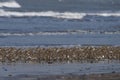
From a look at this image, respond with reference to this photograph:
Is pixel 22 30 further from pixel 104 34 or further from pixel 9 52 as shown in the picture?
pixel 9 52

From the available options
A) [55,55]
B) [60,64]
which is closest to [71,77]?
[60,64]

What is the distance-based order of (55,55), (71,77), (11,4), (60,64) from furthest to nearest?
(11,4), (55,55), (60,64), (71,77)

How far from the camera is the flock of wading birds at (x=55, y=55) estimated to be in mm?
18047

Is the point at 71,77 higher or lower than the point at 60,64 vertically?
lower

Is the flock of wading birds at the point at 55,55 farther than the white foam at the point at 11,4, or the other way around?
the white foam at the point at 11,4

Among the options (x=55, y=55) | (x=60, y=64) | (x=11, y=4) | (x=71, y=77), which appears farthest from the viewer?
(x=11, y=4)

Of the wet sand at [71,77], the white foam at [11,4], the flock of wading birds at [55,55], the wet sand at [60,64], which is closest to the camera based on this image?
the wet sand at [71,77]

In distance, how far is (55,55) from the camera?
18.6 m

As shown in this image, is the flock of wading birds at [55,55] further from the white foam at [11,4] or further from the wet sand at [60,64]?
the white foam at [11,4]

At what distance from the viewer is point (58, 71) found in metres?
16.0

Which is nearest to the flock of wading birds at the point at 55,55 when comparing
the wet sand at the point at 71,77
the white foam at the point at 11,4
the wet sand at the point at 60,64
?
the wet sand at the point at 60,64

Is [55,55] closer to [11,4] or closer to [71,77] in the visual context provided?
[71,77]

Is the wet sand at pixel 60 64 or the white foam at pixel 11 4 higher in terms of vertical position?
the white foam at pixel 11 4

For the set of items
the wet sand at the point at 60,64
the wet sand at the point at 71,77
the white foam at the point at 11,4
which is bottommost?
the wet sand at the point at 71,77
